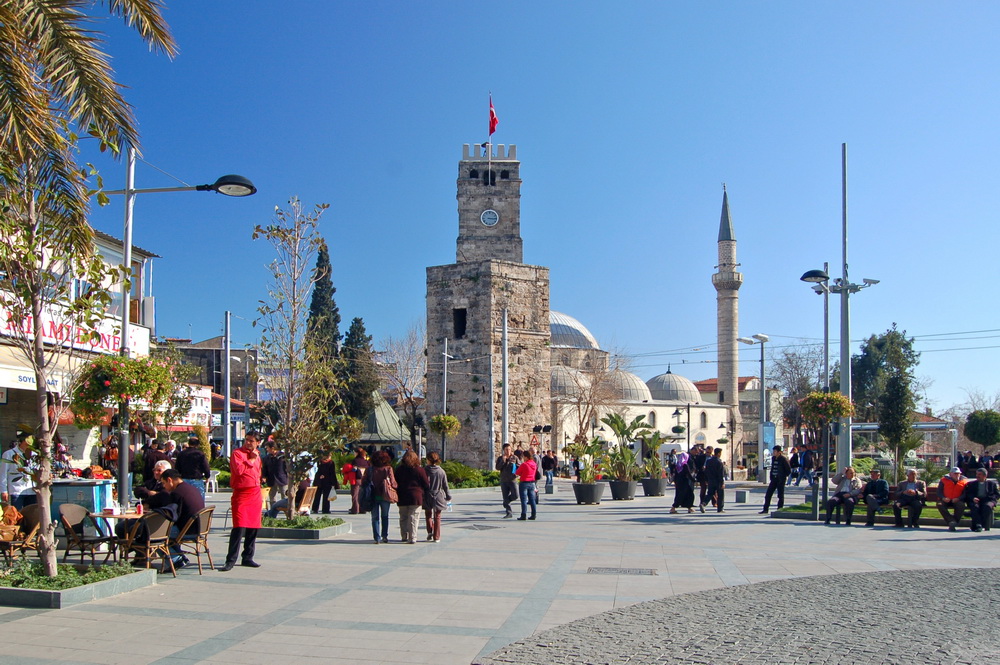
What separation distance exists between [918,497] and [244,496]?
12.8 meters

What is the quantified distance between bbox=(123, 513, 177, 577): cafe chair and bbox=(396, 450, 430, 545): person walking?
13.6ft

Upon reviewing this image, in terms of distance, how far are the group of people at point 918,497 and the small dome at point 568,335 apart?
52.7 m

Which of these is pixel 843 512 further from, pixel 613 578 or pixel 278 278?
pixel 278 278

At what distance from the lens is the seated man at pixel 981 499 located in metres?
16.1

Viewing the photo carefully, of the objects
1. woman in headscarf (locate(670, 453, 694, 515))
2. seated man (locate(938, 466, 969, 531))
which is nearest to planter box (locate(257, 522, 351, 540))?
woman in headscarf (locate(670, 453, 694, 515))

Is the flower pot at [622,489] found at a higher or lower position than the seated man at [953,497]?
lower

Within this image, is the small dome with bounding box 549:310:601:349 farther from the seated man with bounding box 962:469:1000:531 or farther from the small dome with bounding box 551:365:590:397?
the seated man with bounding box 962:469:1000:531

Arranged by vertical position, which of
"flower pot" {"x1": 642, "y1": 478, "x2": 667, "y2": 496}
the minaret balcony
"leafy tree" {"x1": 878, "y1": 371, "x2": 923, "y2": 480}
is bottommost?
"flower pot" {"x1": 642, "y1": 478, "x2": 667, "y2": 496}

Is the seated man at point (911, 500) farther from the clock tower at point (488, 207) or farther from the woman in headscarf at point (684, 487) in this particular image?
the clock tower at point (488, 207)

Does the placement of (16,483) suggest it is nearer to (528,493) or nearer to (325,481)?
(325,481)

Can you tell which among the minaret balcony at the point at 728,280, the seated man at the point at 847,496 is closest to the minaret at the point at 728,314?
the minaret balcony at the point at 728,280

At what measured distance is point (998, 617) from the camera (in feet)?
→ 26.1

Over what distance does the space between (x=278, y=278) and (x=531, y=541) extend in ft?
20.3

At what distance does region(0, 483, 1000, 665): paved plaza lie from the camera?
6574 millimetres
